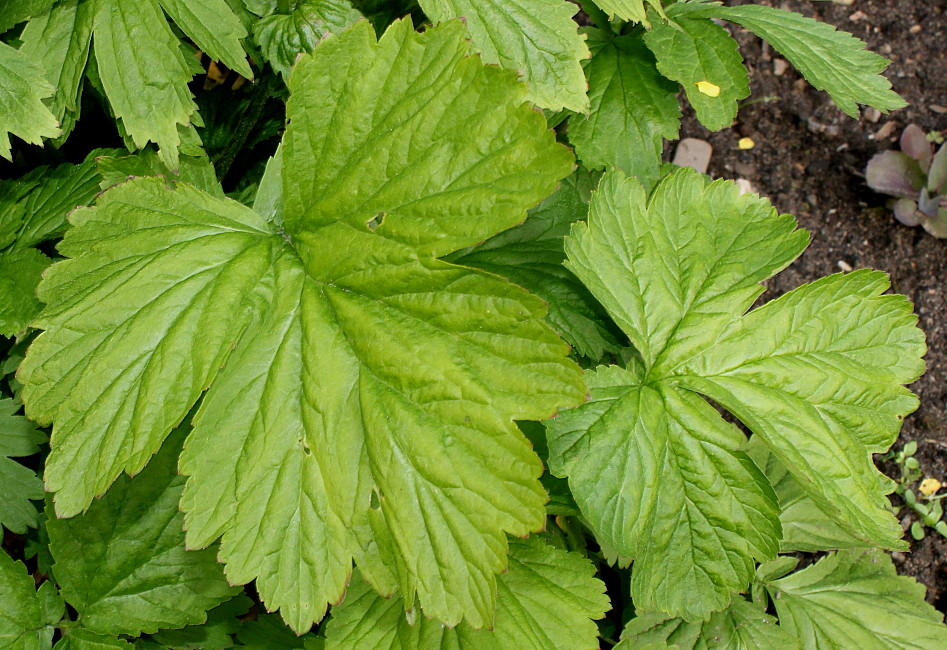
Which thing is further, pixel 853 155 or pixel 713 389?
pixel 853 155

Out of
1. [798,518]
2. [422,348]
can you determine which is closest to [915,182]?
[798,518]

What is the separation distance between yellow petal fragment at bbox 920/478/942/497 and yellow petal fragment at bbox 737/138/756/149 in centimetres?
137

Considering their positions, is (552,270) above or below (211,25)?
below

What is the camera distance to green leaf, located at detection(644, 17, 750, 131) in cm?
194

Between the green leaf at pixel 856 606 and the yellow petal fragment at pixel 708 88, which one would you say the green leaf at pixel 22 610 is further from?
the yellow petal fragment at pixel 708 88

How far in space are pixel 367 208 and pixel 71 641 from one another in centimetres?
111

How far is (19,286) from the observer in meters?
1.66

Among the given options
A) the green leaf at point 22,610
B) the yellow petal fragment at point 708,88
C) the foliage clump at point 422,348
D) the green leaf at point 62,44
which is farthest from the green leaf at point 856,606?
the green leaf at point 62,44

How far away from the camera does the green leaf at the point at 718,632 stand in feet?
5.98

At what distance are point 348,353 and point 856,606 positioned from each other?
1561mm

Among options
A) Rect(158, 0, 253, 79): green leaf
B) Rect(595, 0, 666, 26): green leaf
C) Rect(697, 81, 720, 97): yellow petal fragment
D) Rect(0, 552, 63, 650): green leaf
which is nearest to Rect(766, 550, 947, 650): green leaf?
Rect(697, 81, 720, 97): yellow petal fragment

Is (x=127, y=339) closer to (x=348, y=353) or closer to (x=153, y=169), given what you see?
(x=348, y=353)

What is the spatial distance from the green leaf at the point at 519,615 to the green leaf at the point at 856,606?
0.76m

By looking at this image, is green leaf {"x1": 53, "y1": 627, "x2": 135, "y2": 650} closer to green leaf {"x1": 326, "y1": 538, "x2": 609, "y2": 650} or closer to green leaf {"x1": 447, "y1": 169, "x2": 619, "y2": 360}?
green leaf {"x1": 326, "y1": 538, "x2": 609, "y2": 650}
